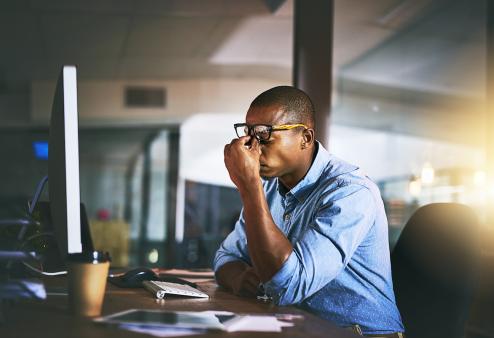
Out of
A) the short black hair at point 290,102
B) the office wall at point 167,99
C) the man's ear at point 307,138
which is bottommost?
the man's ear at point 307,138

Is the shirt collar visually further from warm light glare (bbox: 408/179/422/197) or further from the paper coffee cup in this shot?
warm light glare (bbox: 408/179/422/197)

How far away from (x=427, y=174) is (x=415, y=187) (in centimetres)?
14

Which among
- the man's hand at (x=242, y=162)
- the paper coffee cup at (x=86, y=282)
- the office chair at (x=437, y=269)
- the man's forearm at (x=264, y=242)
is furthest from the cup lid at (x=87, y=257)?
the office chair at (x=437, y=269)

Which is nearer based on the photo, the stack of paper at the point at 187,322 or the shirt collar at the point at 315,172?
the stack of paper at the point at 187,322

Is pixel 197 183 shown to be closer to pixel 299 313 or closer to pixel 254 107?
pixel 254 107

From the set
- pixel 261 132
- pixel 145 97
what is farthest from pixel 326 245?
pixel 145 97

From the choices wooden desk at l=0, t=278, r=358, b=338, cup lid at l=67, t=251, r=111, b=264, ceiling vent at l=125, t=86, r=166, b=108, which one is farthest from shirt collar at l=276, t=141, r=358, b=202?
ceiling vent at l=125, t=86, r=166, b=108

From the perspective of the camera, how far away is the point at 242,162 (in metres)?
1.71

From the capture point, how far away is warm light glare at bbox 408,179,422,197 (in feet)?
16.1

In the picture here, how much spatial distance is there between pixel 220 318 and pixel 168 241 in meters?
4.94

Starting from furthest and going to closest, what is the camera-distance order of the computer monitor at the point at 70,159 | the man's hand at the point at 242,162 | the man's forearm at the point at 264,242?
the man's hand at the point at 242,162
the man's forearm at the point at 264,242
the computer monitor at the point at 70,159

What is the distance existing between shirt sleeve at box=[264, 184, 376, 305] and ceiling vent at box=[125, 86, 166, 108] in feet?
15.3

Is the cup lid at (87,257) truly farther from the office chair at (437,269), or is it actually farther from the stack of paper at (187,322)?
the office chair at (437,269)

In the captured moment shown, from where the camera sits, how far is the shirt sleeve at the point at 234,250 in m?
→ 2.07
